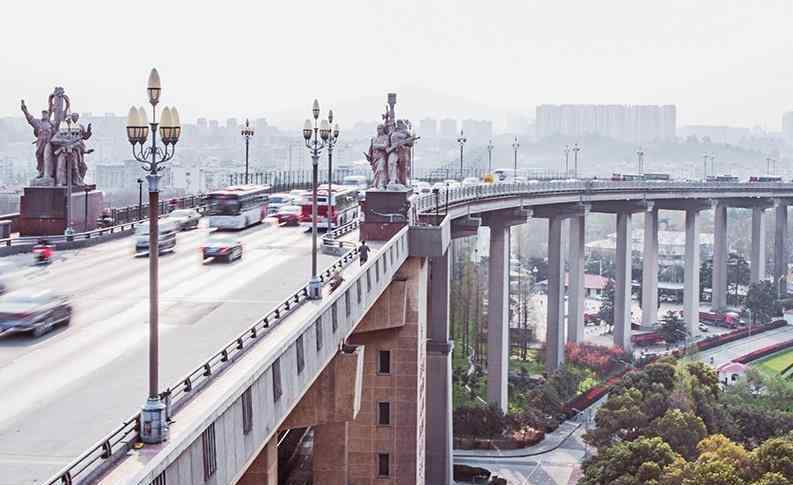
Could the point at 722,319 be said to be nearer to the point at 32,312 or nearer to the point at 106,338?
the point at 106,338

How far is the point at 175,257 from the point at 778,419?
31032mm

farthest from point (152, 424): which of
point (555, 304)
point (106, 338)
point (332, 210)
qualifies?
point (555, 304)

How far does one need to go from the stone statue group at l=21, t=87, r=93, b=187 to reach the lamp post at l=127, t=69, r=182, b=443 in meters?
22.0

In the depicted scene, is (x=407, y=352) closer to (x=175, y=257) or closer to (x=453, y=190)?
(x=175, y=257)

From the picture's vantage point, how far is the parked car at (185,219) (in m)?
39.5

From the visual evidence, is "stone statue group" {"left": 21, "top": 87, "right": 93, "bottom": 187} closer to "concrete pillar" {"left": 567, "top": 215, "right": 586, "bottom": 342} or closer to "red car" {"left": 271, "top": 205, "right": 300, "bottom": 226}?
"red car" {"left": 271, "top": 205, "right": 300, "bottom": 226}

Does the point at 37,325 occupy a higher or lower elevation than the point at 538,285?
higher

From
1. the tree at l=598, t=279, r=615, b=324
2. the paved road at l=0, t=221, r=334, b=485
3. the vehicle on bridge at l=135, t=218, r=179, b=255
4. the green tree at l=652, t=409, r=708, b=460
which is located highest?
the vehicle on bridge at l=135, t=218, r=179, b=255

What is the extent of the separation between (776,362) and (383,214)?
177 ft

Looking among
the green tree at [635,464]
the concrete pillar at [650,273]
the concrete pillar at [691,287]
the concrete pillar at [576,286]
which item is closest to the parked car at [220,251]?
the green tree at [635,464]

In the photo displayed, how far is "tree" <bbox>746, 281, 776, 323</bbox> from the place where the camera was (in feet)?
306

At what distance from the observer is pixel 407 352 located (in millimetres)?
35281

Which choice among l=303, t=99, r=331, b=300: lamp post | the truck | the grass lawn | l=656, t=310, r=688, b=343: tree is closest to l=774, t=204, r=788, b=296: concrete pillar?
the truck

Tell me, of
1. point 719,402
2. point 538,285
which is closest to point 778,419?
point 719,402
